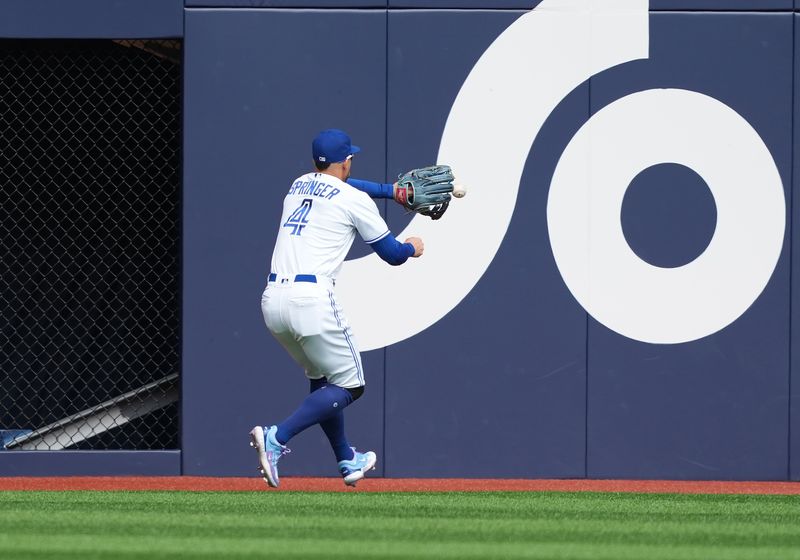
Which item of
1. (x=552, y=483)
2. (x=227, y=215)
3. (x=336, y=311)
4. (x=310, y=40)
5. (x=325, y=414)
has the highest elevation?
(x=310, y=40)

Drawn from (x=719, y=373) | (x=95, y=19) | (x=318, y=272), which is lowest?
(x=719, y=373)

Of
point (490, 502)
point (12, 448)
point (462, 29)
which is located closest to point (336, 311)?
point (490, 502)

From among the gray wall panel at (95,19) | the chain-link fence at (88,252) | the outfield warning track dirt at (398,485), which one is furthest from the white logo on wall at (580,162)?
the chain-link fence at (88,252)

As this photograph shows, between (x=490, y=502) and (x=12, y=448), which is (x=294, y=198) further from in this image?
(x=12, y=448)

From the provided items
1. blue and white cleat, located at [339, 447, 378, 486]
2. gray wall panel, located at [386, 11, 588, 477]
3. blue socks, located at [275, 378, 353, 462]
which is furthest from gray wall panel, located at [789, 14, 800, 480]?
blue socks, located at [275, 378, 353, 462]

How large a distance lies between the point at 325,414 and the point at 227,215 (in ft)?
6.29

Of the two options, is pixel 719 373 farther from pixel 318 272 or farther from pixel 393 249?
pixel 318 272

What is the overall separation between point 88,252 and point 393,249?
399 centimetres

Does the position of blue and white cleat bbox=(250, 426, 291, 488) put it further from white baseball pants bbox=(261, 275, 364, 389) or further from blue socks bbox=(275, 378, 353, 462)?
white baseball pants bbox=(261, 275, 364, 389)

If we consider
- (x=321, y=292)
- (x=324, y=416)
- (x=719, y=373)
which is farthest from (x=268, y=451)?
(x=719, y=373)

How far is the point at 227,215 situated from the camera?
809 cm

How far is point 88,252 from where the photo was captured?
9898 millimetres

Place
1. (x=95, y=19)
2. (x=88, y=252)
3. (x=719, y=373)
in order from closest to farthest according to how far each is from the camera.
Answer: (x=95, y=19) < (x=719, y=373) < (x=88, y=252)

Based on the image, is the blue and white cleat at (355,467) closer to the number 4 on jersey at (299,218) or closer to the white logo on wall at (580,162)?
the number 4 on jersey at (299,218)
